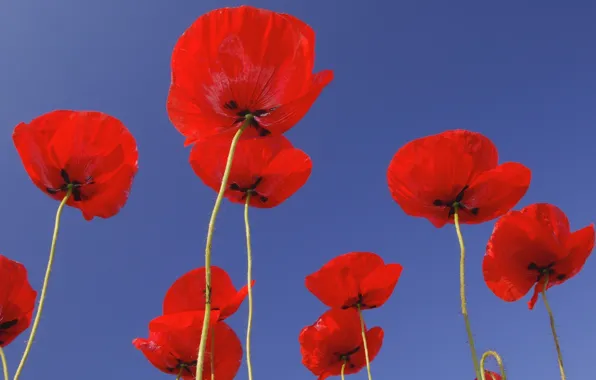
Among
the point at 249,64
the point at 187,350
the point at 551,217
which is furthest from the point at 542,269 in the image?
the point at 249,64

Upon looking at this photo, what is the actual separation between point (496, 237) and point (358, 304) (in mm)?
924

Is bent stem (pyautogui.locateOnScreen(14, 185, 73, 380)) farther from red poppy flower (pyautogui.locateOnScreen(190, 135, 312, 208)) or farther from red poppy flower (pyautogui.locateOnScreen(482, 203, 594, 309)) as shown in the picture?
red poppy flower (pyautogui.locateOnScreen(482, 203, 594, 309))

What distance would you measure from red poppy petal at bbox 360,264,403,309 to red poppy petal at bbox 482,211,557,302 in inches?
26.9

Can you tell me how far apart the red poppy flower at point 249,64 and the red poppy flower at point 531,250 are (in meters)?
1.29

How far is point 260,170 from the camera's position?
201 cm

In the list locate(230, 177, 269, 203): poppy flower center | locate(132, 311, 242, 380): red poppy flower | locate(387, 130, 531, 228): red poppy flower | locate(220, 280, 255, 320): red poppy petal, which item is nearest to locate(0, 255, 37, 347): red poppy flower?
locate(132, 311, 242, 380): red poppy flower

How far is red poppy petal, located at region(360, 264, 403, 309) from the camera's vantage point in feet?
8.94

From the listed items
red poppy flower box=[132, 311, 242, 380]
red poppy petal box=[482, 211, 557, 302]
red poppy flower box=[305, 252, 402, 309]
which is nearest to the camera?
red poppy flower box=[132, 311, 242, 380]

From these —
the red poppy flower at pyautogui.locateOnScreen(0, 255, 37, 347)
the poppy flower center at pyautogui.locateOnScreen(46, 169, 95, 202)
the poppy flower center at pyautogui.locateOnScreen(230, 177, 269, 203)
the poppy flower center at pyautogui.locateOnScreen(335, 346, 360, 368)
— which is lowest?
the red poppy flower at pyautogui.locateOnScreen(0, 255, 37, 347)

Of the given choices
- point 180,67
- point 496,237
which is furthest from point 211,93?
point 496,237

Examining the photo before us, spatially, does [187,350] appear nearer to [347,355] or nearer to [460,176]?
[460,176]

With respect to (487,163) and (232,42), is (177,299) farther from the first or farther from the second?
(487,163)

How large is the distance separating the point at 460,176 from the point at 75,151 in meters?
1.28

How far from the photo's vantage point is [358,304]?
2773mm
